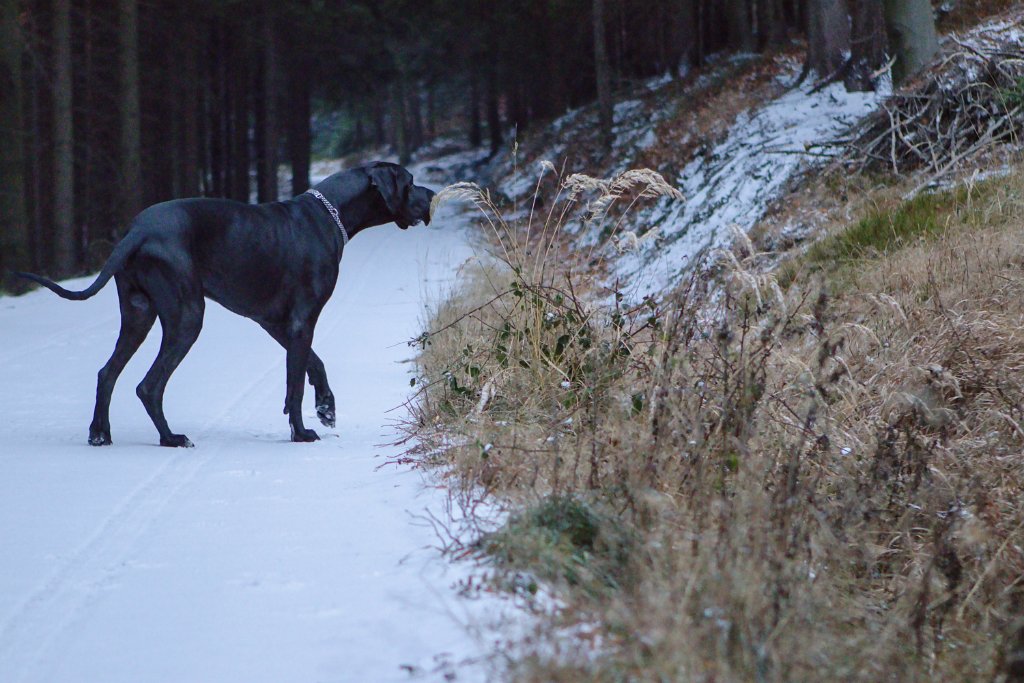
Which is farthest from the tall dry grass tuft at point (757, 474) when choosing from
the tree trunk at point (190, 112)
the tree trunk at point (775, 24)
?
the tree trunk at point (190, 112)

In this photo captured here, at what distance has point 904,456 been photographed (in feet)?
14.9

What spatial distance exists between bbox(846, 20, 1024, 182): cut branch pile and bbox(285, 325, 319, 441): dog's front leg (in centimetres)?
556

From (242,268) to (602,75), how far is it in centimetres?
1736

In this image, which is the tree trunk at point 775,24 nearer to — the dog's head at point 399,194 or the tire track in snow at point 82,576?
the dog's head at point 399,194

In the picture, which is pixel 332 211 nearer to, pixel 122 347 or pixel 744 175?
pixel 122 347

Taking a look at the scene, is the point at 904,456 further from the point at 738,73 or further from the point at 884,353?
the point at 738,73

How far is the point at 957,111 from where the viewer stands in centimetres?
923

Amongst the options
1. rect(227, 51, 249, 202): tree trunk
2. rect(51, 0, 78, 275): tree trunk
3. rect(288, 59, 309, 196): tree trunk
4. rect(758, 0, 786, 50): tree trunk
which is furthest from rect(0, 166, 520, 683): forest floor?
rect(288, 59, 309, 196): tree trunk

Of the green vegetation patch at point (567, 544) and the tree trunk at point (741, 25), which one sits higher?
the tree trunk at point (741, 25)

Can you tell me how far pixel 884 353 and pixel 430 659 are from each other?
11.9ft

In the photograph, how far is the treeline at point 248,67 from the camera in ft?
52.7

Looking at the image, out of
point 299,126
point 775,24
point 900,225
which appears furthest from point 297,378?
point 299,126

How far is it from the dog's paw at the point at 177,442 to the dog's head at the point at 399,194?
2.08 meters

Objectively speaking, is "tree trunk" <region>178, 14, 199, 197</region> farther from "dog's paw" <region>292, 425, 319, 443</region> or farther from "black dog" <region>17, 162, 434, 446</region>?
"dog's paw" <region>292, 425, 319, 443</region>
